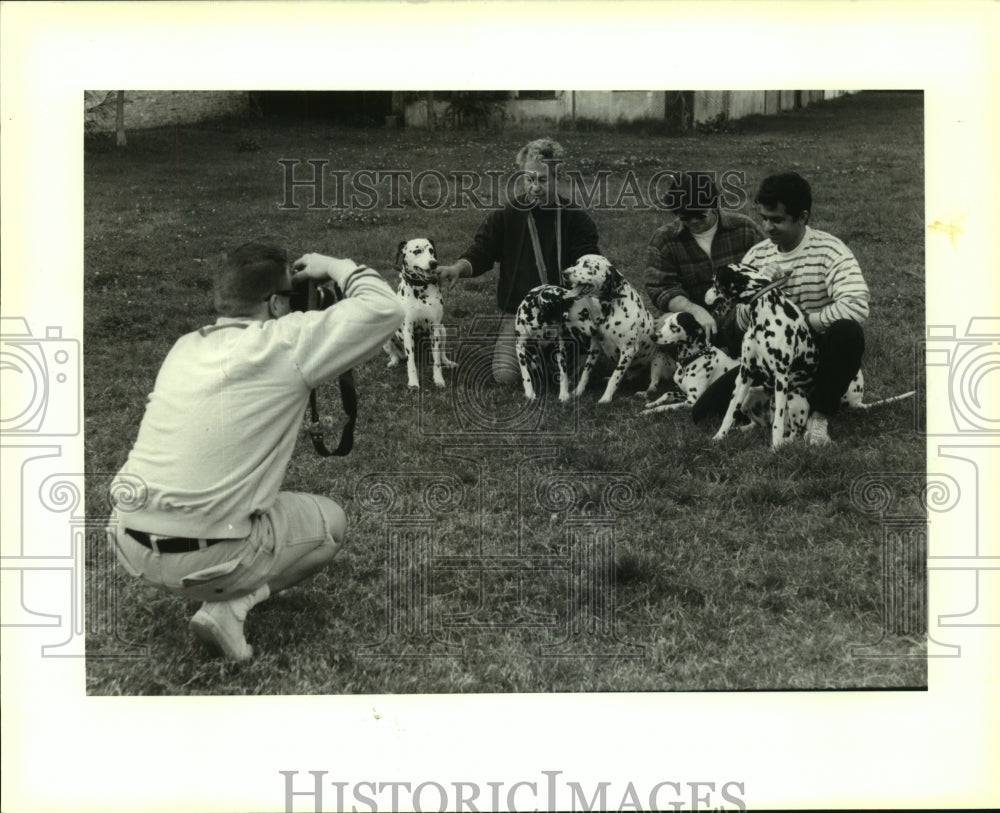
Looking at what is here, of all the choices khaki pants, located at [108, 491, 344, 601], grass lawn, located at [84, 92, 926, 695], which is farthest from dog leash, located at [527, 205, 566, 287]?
khaki pants, located at [108, 491, 344, 601]

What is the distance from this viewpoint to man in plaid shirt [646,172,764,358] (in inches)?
211

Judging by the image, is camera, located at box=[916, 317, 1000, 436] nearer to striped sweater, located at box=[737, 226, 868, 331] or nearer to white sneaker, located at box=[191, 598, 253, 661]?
striped sweater, located at box=[737, 226, 868, 331]

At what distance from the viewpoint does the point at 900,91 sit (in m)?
5.20

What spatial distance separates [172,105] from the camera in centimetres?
508

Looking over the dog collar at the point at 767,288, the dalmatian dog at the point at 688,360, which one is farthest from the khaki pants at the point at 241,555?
the dog collar at the point at 767,288

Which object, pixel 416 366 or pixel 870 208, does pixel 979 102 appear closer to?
pixel 870 208

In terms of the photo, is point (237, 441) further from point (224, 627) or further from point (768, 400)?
point (768, 400)

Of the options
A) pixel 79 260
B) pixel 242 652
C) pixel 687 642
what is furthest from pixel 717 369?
pixel 79 260

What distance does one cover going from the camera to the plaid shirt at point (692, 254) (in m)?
5.36

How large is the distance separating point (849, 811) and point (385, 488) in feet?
8.18

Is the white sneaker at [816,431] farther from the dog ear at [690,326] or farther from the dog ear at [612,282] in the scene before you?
the dog ear at [612,282]

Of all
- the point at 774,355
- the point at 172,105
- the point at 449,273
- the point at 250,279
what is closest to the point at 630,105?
the point at 449,273

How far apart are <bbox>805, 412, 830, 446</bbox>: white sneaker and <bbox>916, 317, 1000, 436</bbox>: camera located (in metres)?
0.43

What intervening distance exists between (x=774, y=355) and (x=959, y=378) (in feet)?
2.81
